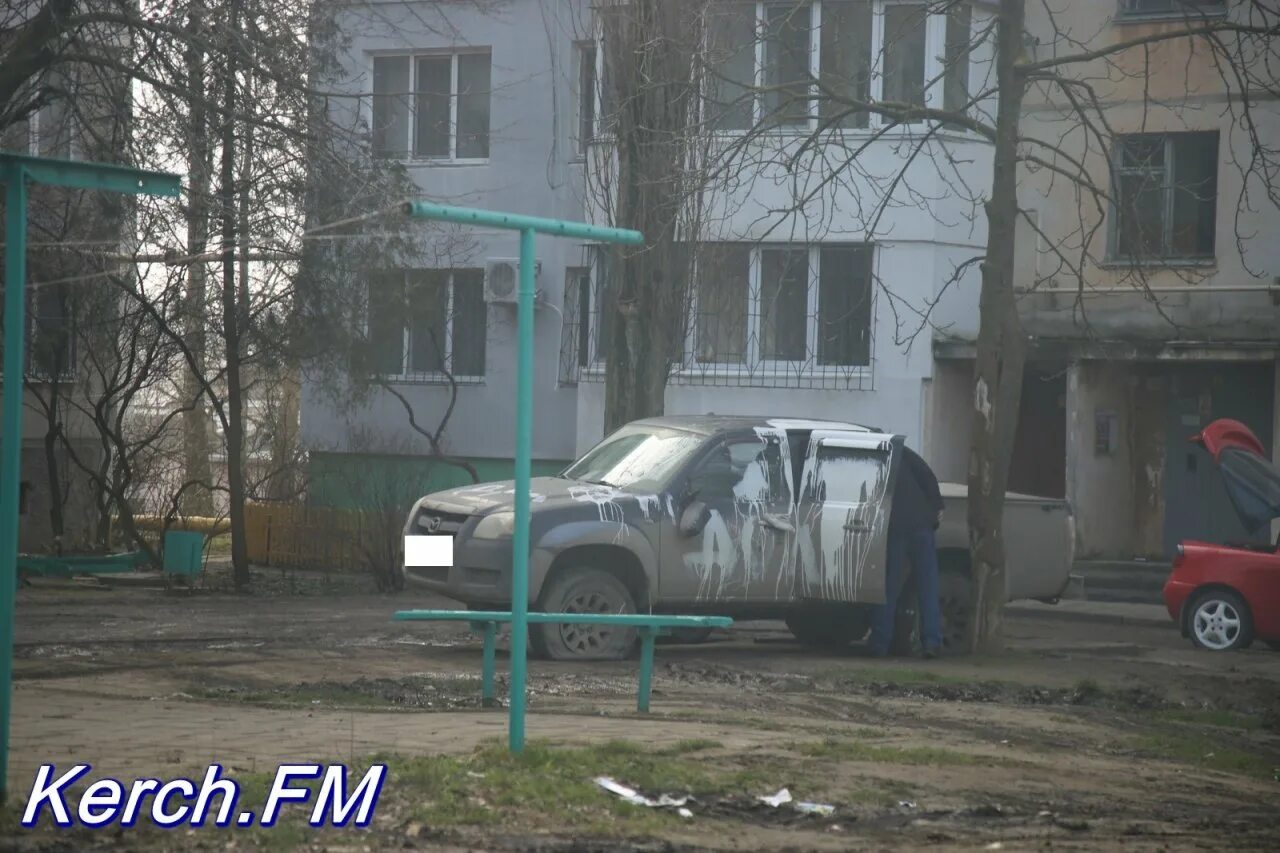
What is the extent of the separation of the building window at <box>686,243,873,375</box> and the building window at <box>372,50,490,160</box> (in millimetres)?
5147

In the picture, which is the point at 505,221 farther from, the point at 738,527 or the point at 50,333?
the point at 50,333

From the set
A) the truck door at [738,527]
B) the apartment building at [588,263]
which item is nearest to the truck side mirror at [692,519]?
the truck door at [738,527]

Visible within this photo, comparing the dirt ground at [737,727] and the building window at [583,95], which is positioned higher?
the building window at [583,95]

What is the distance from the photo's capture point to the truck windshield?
1434cm

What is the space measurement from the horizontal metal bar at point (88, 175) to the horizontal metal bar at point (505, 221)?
1.02m

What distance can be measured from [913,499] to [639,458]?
2.37 m

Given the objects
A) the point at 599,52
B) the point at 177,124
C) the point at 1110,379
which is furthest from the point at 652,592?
the point at 1110,379

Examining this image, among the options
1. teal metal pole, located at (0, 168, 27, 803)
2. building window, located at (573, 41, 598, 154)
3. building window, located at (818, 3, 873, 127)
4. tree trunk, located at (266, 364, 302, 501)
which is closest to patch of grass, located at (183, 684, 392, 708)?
teal metal pole, located at (0, 168, 27, 803)

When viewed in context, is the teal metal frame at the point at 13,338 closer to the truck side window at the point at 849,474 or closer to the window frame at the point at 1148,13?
the truck side window at the point at 849,474

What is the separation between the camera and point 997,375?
15344 millimetres

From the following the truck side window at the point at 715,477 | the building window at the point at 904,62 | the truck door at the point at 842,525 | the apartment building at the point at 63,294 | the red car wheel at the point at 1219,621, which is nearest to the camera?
the truck side window at the point at 715,477

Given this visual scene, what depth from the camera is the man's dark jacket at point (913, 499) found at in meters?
14.8

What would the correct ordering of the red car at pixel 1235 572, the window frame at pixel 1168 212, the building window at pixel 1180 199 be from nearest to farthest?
the red car at pixel 1235 572
the window frame at pixel 1168 212
the building window at pixel 1180 199

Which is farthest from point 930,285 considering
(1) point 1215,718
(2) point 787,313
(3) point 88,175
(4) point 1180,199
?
(3) point 88,175
